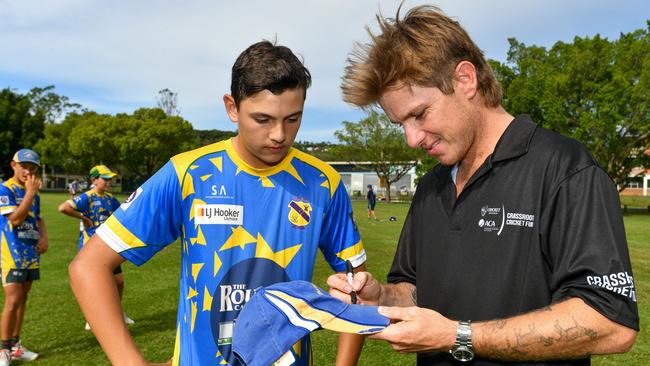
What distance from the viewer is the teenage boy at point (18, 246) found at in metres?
6.92

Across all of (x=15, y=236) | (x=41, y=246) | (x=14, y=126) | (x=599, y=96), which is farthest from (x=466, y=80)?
(x=14, y=126)

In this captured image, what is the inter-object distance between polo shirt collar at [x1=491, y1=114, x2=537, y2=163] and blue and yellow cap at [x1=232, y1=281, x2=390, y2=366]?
92cm

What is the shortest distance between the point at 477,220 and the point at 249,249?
1122 millimetres

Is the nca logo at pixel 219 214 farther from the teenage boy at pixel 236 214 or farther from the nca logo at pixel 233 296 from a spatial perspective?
the nca logo at pixel 233 296

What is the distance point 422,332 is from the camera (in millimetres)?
1907

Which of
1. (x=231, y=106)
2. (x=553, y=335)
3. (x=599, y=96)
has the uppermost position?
(x=599, y=96)

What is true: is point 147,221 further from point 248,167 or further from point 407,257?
point 407,257

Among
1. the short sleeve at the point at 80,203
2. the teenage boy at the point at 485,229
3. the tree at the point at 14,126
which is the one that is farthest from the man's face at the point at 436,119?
the tree at the point at 14,126

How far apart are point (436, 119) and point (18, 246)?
7.28 metres

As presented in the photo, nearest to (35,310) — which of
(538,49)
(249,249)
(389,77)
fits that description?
(249,249)

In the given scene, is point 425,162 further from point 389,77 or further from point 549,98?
point 389,77

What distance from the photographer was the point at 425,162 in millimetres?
56719

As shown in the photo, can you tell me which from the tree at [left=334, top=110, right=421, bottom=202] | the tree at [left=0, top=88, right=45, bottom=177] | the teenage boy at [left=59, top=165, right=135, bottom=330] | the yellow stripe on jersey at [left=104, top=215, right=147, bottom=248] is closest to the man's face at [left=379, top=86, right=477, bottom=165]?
the yellow stripe on jersey at [left=104, top=215, right=147, bottom=248]

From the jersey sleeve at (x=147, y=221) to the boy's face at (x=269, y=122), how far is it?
0.42m
